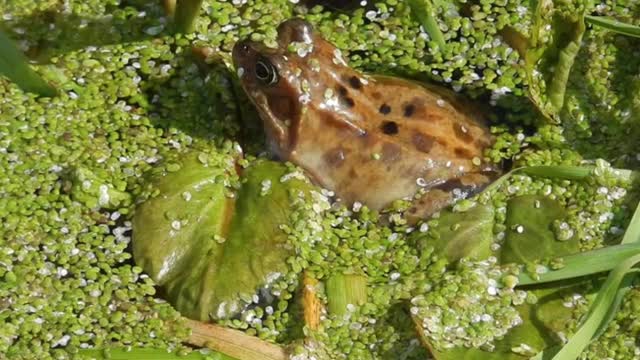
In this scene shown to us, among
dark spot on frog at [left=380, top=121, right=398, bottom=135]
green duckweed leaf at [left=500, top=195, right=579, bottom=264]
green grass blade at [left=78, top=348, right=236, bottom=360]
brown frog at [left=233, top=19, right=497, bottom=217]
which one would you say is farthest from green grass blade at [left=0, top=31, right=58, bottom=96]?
green duckweed leaf at [left=500, top=195, right=579, bottom=264]

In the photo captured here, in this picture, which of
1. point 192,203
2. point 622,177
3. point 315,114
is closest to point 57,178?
point 192,203

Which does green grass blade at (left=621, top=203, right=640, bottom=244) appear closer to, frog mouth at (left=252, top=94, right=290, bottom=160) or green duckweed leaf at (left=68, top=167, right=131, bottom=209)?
frog mouth at (left=252, top=94, right=290, bottom=160)

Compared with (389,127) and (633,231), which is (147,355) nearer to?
(389,127)

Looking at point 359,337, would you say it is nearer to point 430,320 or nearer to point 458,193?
point 430,320

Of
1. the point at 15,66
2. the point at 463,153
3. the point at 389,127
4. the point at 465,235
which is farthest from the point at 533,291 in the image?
the point at 15,66

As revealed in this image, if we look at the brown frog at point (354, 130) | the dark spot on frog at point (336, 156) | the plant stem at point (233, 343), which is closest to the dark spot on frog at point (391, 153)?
the brown frog at point (354, 130)

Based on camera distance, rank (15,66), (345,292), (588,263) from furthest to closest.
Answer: (15,66), (345,292), (588,263)

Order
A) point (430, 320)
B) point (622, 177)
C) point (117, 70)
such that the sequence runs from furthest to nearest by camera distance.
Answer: point (117, 70) → point (622, 177) → point (430, 320)
